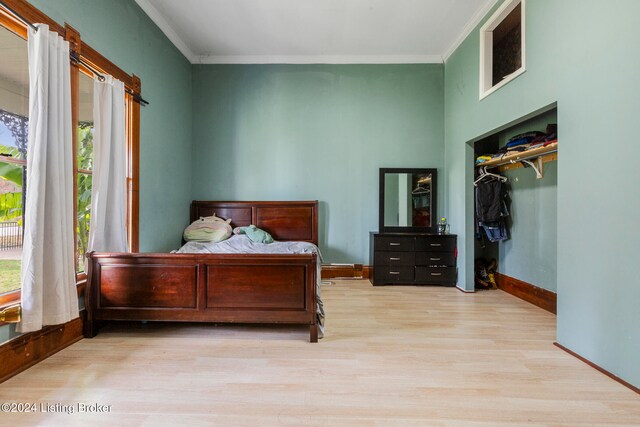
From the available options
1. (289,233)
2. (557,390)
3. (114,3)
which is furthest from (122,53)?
(557,390)

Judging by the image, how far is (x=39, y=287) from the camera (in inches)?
76.5

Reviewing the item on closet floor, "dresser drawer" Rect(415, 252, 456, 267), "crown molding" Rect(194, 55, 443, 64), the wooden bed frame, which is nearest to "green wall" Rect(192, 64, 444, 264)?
"crown molding" Rect(194, 55, 443, 64)

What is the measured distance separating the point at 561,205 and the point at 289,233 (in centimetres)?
325

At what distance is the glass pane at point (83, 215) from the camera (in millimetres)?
2705

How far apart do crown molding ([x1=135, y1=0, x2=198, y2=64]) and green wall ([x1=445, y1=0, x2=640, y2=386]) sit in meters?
3.99

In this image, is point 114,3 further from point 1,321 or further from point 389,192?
point 389,192

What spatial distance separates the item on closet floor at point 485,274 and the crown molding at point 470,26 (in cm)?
316

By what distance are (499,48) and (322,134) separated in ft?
8.49

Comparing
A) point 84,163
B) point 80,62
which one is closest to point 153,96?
point 80,62

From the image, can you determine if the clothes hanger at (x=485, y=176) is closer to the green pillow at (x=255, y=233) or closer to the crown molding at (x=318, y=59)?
the crown molding at (x=318, y=59)

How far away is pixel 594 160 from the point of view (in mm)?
2029

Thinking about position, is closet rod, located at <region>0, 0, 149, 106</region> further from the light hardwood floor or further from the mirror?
the mirror

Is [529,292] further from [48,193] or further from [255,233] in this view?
[48,193]

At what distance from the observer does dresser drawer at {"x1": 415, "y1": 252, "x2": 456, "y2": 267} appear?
13.7 feet
